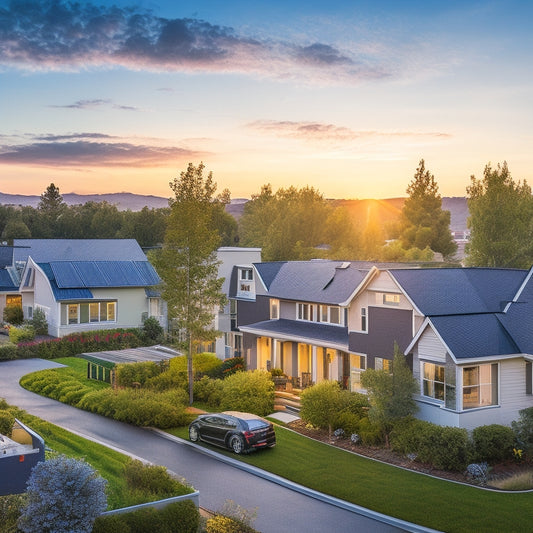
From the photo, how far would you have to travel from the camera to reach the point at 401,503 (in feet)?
66.7

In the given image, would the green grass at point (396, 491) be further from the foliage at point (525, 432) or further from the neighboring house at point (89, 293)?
the neighboring house at point (89, 293)

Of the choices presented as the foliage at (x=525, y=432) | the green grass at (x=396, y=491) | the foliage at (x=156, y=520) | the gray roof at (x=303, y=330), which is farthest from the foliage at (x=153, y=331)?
the foliage at (x=156, y=520)

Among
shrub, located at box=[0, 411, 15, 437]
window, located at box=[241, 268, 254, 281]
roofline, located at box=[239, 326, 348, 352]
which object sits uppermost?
window, located at box=[241, 268, 254, 281]

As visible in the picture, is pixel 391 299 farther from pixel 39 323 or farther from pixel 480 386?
pixel 39 323

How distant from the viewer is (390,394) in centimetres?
2652

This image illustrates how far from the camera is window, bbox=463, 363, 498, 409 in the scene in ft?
85.4

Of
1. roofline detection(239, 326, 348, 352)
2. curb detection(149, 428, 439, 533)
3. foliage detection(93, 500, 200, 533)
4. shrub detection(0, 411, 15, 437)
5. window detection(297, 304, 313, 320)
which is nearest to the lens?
foliage detection(93, 500, 200, 533)

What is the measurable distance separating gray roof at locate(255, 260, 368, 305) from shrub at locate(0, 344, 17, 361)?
18.6m

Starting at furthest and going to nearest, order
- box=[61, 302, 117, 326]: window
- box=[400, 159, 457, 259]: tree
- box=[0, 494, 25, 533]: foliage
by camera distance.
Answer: box=[400, 159, 457, 259]: tree
box=[61, 302, 117, 326]: window
box=[0, 494, 25, 533]: foliage

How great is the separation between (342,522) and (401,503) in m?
2.23

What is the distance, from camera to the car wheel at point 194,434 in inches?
1075

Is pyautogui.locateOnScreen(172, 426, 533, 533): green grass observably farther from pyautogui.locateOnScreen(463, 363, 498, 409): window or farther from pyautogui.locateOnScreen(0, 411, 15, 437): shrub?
pyautogui.locateOnScreen(0, 411, 15, 437): shrub

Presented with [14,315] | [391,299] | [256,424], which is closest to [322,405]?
[256,424]

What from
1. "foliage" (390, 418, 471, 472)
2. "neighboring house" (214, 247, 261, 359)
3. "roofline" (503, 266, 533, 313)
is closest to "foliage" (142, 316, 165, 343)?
"neighboring house" (214, 247, 261, 359)
